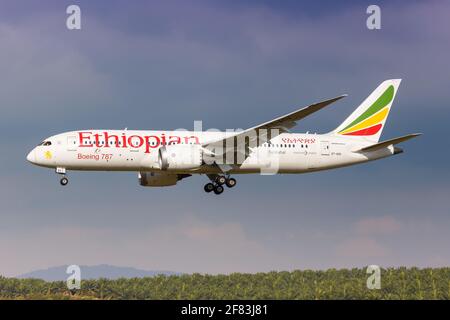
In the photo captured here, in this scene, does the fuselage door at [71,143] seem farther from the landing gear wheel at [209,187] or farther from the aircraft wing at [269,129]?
the landing gear wheel at [209,187]

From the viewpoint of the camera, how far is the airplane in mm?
55875

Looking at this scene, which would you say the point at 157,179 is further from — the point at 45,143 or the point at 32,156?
the point at 32,156

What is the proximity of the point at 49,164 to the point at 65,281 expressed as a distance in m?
8.19

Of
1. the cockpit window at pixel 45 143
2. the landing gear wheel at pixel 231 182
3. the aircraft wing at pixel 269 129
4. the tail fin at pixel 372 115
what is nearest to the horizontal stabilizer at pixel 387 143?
the tail fin at pixel 372 115

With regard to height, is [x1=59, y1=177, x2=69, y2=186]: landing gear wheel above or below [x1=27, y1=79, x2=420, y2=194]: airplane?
below

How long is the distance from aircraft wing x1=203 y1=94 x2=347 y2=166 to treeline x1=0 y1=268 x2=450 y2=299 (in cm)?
970

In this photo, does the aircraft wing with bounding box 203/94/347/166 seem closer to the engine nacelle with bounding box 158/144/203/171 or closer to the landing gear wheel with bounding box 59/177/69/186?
the engine nacelle with bounding box 158/144/203/171

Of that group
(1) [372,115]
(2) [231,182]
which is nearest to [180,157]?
(2) [231,182]

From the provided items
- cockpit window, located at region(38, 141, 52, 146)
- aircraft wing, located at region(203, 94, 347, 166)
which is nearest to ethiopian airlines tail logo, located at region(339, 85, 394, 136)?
aircraft wing, located at region(203, 94, 347, 166)

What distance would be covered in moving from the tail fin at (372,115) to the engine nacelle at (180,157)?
1345cm

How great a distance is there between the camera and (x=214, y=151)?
5769cm
